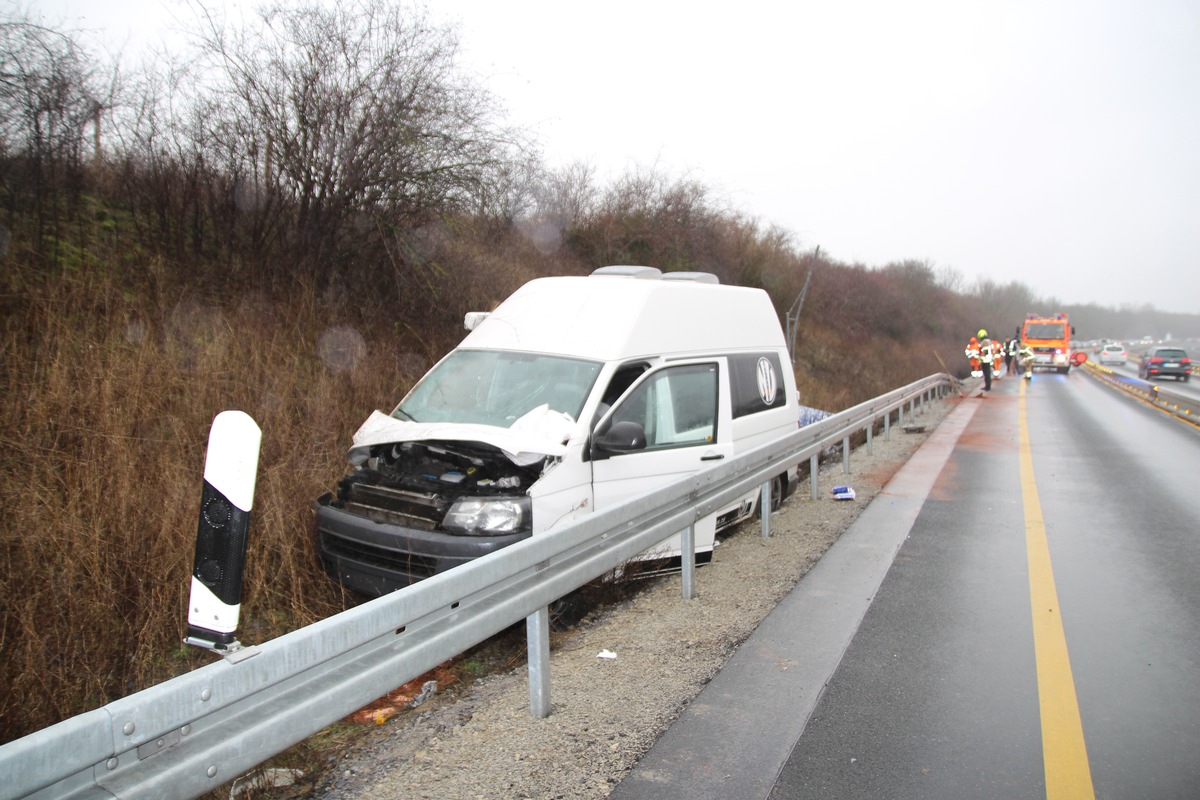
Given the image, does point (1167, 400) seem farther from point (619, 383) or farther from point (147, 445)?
point (147, 445)

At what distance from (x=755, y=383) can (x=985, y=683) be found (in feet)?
12.8

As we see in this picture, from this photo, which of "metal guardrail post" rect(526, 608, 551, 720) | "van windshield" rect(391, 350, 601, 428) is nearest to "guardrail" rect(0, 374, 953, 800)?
"metal guardrail post" rect(526, 608, 551, 720)

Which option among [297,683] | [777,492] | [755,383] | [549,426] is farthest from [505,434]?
[777,492]

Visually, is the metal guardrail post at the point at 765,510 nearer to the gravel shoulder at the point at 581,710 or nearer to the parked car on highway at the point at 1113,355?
the gravel shoulder at the point at 581,710

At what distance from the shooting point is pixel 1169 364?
37562 millimetres

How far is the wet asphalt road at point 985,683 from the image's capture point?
3.43 meters

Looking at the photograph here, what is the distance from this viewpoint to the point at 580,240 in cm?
2153

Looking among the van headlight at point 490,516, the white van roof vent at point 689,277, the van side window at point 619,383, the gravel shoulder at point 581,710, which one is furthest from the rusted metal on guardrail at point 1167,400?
the van headlight at point 490,516

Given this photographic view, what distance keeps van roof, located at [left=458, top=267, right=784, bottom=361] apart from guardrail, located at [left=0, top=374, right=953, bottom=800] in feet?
5.21

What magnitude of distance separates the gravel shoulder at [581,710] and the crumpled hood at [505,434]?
3.77ft

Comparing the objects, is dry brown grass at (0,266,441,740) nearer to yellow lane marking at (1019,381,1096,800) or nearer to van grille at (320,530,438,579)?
van grille at (320,530,438,579)

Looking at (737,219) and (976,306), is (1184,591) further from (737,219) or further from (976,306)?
(976,306)

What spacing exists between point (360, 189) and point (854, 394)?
49.8 ft

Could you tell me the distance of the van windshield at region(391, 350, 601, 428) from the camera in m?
5.80
